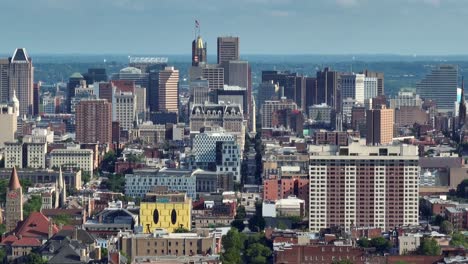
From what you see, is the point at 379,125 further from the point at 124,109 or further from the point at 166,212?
the point at 166,212

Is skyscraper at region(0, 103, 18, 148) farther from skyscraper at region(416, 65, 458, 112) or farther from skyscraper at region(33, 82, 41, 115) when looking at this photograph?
skyscraper at region(416, 65, 458, 112)

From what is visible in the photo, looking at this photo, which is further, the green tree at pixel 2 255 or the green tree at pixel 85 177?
the green tree at pixel 85 177

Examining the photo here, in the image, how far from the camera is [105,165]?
89.6 metres

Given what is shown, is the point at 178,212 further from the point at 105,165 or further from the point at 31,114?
the point at 31,114

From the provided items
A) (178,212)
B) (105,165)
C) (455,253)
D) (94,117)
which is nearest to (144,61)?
(94,117)

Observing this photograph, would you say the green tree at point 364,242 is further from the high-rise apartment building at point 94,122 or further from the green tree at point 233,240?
the high-rise apartment building at point 94,122

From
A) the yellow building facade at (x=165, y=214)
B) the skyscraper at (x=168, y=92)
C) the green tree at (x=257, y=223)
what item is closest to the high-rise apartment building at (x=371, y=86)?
the skyscraper at (x=168, y=92)

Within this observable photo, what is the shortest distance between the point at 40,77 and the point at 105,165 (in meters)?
103

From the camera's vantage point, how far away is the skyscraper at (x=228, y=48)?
141000 mm

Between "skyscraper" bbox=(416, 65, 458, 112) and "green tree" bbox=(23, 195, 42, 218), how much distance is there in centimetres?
7441

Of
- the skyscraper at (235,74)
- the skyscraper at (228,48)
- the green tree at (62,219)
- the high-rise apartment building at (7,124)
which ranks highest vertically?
the skyscraper at (228,48)

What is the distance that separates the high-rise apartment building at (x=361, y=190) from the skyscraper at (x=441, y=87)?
258 feet

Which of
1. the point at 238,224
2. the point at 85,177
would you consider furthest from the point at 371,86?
the point at 238,224

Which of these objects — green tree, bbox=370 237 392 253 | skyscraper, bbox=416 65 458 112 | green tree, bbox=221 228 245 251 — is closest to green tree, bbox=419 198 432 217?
green tree, bbox=221 228 245 251
